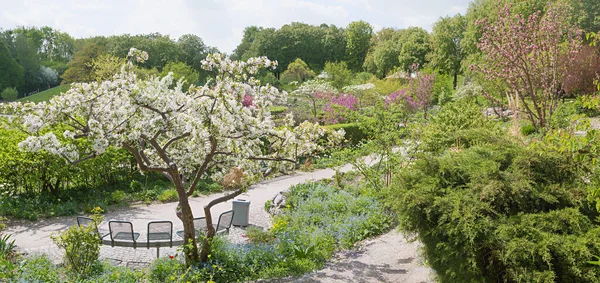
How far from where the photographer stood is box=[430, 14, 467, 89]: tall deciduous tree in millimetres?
31531

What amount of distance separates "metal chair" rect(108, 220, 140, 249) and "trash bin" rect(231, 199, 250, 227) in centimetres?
241

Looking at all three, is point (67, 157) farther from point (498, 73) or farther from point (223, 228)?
point (498, 73)

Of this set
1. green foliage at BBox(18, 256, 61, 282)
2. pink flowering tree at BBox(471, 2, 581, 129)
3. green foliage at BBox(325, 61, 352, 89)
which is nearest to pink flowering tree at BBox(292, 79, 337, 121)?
green foliage at BBox(325, 61, 352, 89)

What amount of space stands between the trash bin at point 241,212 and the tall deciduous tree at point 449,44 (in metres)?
26.3

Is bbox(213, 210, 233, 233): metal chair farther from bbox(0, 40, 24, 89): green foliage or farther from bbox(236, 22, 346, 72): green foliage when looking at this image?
bbox(0, 40, 24, 89): green foliage

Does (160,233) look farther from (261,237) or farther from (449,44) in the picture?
(449,44)

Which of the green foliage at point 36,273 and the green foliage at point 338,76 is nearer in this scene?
the green foliage at point 36,273

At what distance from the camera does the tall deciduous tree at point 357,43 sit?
149 ft

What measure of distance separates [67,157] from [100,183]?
245 inches

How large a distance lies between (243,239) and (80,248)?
3.10m

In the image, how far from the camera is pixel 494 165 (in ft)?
14.6

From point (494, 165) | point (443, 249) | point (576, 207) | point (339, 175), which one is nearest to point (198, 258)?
point (443, 249)

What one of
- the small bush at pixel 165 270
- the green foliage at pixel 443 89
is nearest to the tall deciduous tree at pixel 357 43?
the green foliage at pixel 443 89

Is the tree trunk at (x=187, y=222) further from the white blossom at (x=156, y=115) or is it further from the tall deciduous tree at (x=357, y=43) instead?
the tall deciduous tree at (x=357, y=43)
